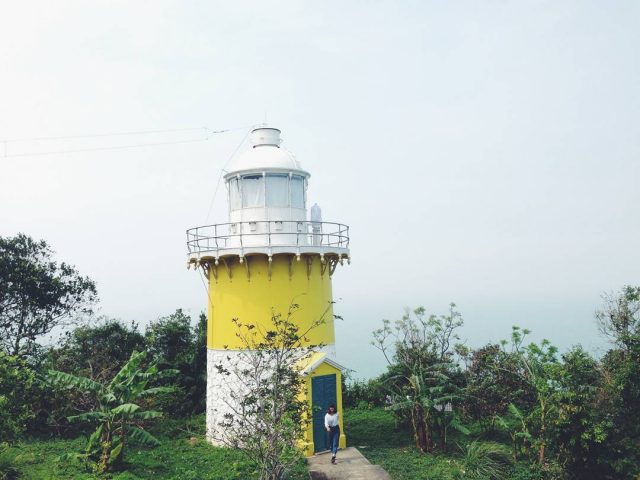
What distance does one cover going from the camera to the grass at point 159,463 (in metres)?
13.8

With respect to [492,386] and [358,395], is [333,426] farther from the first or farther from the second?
[358,395]

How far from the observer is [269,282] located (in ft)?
55.7

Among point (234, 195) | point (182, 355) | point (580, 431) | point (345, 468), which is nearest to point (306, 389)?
point (345, 468)

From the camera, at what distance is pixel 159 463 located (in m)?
14.8

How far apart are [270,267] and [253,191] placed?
2.74 metres

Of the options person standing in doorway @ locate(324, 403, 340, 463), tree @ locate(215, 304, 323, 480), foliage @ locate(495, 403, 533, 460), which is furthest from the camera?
person standing in doorway @ locate(324, 403, 340, 463)

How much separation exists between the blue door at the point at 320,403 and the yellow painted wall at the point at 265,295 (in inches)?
51.1

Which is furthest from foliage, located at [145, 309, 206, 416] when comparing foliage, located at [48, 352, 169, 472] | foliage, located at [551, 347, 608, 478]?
foliage, located at [551, 347, 608, 478]

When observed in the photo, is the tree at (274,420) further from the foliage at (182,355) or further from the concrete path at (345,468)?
the foliage at (182,355)

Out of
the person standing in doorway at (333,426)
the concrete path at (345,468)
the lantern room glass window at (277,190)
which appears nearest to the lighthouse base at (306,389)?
the person standing in doorway at (333,426)

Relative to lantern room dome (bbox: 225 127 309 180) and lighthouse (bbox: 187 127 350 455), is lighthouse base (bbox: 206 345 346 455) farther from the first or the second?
lantern room dome (bbox: 225 127 309 180)

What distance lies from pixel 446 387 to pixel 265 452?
733 centimetres

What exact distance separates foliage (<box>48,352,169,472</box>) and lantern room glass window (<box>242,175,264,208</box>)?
5.86 metres

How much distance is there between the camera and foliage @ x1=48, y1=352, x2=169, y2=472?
546 inches
